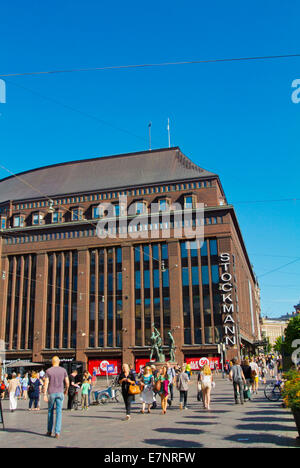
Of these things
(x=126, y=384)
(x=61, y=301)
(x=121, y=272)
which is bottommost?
(x=126, y=384)

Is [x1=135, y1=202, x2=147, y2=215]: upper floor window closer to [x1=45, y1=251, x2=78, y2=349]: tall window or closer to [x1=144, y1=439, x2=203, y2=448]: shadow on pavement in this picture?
[x1=45, y1=251, x2=78, y2=349]: tall window

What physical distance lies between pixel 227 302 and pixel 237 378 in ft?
116

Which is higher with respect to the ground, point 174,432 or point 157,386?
point 157,386

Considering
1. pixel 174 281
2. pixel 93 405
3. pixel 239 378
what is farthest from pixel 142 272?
pixel 239 378

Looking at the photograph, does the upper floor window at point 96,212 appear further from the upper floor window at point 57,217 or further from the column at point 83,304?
the upper floor window at point 57,217

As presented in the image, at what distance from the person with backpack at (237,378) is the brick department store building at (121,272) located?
33.3m

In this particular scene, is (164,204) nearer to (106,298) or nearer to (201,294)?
(201,294)

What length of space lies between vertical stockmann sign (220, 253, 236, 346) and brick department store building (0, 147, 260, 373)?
116 mm

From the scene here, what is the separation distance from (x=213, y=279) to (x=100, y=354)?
1660 cm

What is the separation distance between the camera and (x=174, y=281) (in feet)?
178

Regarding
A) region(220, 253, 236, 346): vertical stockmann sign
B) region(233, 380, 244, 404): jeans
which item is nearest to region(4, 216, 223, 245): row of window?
region(220, 253, 236, 346): vertical stockmann sign

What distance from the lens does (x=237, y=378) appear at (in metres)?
17.2

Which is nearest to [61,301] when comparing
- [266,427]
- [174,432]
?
[174,432]
